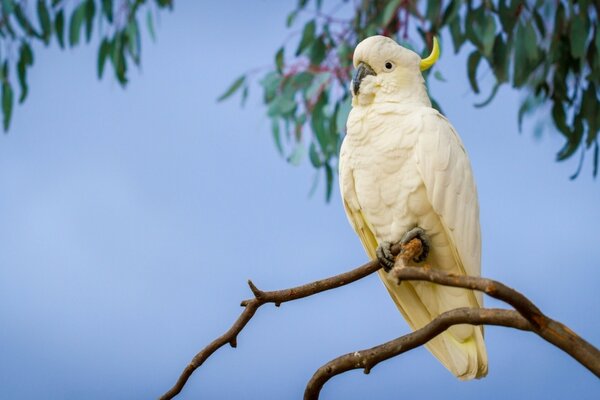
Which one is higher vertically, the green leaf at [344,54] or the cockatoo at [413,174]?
the green leaf at [344,54]

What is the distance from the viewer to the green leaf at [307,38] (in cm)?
287

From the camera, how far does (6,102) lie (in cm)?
301

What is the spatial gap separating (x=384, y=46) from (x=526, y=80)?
4.04 feet

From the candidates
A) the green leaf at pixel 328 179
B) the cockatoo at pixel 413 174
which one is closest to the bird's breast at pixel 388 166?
the cockatoo at pixel 413 174

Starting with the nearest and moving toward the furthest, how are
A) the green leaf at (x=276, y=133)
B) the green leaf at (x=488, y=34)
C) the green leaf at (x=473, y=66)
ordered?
1. the green leaf at (x=488, y=34)
2. the green leaf at (x=473, y=66)
3. the green leaf at (x=276, y=133)

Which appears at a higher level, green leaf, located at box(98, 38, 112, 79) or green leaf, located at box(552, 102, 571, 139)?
green leaf, located at box(98, 38, 112, 79)

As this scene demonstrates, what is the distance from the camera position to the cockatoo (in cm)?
184

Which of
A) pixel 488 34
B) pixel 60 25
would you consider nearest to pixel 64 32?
pixel 60 25

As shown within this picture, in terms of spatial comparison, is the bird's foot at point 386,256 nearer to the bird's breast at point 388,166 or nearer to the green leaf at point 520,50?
the bird's breast at point 388,166

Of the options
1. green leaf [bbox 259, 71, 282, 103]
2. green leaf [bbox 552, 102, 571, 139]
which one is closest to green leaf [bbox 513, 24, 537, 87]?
green leaf [bbox 552, 102, 571, 139]

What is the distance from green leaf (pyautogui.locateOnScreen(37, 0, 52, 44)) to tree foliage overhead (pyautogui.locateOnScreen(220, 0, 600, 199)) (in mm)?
618

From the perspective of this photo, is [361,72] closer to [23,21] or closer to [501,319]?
[501,319]

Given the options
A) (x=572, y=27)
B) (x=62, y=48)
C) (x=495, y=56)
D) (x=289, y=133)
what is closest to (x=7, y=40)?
(x=62, y=48)

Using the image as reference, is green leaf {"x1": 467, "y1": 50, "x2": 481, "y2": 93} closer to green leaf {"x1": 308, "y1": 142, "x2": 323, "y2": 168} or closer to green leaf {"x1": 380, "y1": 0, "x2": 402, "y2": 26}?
green leaf {"x1": 380, "y1": 0, "x2": 402, "y2": 26}
